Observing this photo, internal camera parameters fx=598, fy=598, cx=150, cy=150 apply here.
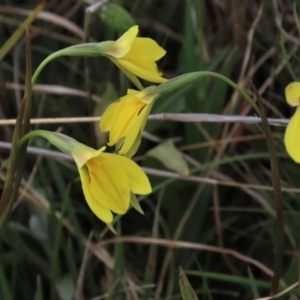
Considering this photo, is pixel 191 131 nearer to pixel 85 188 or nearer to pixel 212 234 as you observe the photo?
pixel 212 234

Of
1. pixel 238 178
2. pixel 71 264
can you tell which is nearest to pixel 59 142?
pixel 71 264

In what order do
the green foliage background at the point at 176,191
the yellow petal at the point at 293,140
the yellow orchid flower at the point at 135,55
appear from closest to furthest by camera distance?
the yellow petal at the point at 293,140 < the yellow orchid flower at the point at 135,55 < the green foliage background at the point at 176,191

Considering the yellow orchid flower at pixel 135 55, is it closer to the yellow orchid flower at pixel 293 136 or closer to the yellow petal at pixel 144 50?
the yellow petal at pixel 144 50

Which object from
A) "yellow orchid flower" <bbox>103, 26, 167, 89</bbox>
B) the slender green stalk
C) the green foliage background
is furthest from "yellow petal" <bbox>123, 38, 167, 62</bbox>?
the green foliage background

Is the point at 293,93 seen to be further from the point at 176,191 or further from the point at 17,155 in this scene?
the point at 176,191

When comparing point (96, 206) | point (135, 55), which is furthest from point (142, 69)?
point (96, 206)

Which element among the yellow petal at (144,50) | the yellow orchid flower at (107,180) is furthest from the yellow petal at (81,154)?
the yellow petal at (144,50)

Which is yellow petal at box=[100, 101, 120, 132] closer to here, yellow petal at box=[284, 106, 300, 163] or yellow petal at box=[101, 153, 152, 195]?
yellow petal at box=[101, 153, 152, 195]

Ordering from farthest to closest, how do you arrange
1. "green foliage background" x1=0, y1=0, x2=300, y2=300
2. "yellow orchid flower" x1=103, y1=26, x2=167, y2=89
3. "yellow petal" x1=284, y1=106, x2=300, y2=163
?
"green foliage background" x1=0, y1=0, x2=300, y2=300, "yellow orchid flower" x1=103, y1=26, x2=167, y2=89, "yellow petal" x1=284, y1=106, x2=300, y2=163
